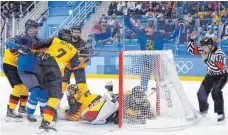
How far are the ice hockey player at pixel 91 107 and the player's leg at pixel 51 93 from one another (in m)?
0.51

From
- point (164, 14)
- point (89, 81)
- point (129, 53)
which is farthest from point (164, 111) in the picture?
point (164, 14)

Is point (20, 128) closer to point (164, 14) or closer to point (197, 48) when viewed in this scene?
point (197, 48)

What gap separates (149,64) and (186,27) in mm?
4727

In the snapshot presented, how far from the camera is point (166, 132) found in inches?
141

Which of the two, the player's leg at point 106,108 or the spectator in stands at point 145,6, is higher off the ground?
the spectator in stands at point 145,6

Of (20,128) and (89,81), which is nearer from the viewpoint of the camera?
(20,128)

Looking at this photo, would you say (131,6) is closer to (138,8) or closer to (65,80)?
(138,8)

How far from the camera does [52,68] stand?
136 inches

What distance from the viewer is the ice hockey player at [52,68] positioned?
3414 millimetres

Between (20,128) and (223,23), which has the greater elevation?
(223,23)

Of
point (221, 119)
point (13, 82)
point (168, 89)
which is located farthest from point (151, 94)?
point (13, 82)

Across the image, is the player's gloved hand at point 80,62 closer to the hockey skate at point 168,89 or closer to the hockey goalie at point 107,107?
the hockey goalie at point 107,107

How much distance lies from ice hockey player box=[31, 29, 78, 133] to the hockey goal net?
52 cm

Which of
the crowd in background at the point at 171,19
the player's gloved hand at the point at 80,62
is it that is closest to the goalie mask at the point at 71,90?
the player's gloved hand at the point at 80,62
